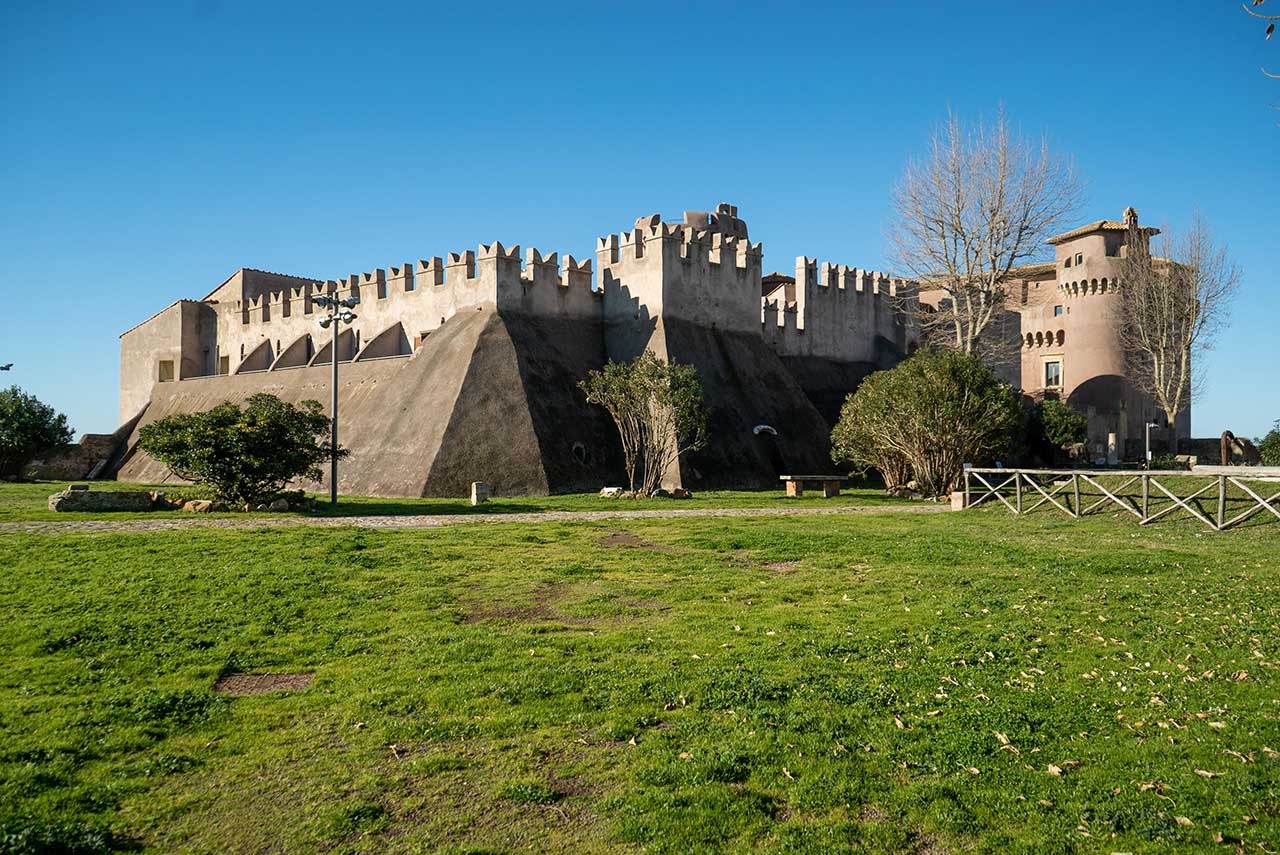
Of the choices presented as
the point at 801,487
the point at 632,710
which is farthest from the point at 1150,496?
the point at 632,710

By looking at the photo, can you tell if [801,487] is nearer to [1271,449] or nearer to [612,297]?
[612,297]

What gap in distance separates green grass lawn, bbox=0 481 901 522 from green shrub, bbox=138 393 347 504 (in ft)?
3.81

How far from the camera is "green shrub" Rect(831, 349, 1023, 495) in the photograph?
1143 inches

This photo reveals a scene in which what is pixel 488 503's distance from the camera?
25.3m

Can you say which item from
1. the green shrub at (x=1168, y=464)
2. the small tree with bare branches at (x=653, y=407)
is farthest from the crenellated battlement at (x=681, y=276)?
the green shrub at (x=1168, y=464)

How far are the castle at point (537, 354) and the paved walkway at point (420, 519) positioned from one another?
7.22 m

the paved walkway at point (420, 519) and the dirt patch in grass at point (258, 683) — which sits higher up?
the paved walkway at point (420, 519)

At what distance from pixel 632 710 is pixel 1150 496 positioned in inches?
776

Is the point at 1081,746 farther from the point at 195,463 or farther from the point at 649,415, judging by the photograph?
the point at 649,415

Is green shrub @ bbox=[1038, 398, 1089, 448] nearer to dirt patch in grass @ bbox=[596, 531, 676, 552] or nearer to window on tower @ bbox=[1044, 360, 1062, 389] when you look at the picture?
window on tower @ bbox=[1044, 360, 1062, 389]

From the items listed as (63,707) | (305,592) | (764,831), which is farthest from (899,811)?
(305,592)

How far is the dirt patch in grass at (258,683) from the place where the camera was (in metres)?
7.30

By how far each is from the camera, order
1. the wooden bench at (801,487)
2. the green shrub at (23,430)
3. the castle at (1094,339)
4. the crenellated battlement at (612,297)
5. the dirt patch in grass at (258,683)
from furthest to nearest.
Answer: the castle at (1094,339)
the green shrub at (23,430)
the crenellated battlement at (612,297)
the wooden bench at (801,487)
the dirt patch in grass at (258,683)

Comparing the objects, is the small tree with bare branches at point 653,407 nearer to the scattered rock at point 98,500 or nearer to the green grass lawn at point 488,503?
the green grass lawn at point 488,503
